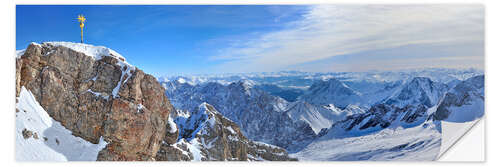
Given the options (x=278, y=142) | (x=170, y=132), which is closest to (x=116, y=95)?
(x=170, y=132)

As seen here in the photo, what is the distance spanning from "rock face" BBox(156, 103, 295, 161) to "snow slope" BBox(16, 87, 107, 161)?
208 inches

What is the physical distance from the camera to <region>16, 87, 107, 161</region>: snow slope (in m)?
10.8

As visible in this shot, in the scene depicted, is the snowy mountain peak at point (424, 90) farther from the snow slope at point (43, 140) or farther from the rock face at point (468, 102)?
the snow slope at point (43, 140)

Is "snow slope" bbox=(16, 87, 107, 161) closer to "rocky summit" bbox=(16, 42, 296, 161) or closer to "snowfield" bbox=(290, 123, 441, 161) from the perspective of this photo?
"rocky summit" bbox=(16, 42, 296, 161)

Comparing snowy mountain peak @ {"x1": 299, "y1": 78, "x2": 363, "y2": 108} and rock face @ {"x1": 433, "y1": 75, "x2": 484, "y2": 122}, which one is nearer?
rock face @ {"x1": 433, "y1": 75, "x2": 484, "y2": 122}

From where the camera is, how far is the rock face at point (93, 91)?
471 inches

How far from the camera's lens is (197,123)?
98.1 feet

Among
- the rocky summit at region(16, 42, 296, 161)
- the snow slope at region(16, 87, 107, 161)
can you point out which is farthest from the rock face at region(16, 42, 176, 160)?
the snow slope at region(16, 87, 107, 161)

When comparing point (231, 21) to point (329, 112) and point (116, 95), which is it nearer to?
point (116, 95)

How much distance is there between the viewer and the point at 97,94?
42.8ft

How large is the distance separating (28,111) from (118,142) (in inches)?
136

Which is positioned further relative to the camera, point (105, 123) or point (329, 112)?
point (329, 112)

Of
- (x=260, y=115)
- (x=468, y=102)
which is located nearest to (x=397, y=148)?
(x=468, y=102)

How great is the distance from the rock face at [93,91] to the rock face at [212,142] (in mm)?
3673
